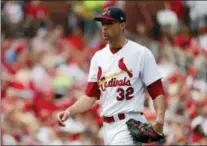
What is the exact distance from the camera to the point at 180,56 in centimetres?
1438

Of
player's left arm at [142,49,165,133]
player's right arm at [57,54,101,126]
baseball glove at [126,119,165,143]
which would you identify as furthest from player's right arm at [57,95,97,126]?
player's left arm at [142,49,165,133]

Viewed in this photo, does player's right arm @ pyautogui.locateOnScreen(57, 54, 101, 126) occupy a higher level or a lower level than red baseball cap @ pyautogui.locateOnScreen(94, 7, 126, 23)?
lower

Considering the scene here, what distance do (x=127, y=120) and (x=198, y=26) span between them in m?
7.06

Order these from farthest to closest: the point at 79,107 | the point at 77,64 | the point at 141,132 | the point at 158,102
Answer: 1. the point at 77,64
2. the point at 79,107
3. the point at 158,102
4. the point at 141,132

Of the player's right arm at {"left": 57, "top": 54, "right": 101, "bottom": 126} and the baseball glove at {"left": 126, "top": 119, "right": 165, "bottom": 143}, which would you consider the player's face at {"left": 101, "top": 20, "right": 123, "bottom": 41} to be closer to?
the player's right arm at {"left": 57, "top": 54, "right": 101, "bottom": 126}

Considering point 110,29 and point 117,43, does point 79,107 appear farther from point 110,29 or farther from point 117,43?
point 110,29

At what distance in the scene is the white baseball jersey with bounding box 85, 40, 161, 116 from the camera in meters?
8.57

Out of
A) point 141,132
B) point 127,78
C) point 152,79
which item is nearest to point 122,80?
point 127,78

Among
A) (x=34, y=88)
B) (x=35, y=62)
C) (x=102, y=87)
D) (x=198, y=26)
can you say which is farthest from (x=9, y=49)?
(x=102, y=87)

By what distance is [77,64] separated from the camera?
15.8 meters

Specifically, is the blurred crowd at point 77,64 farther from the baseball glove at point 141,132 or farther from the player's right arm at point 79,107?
the baseball glove at point 141,132

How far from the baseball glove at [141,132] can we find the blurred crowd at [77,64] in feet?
10.2

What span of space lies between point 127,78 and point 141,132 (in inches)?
21.0

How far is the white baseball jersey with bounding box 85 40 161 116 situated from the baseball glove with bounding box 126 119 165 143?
132 millimetres
